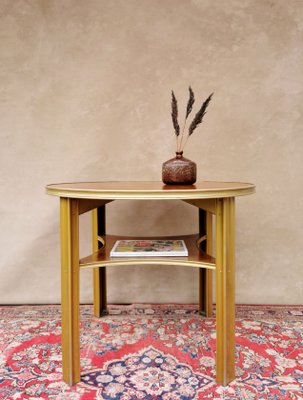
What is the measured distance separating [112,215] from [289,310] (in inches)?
51.1

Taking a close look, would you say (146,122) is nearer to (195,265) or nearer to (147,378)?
(195,265)

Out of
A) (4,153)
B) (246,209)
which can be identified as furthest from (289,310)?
(4,153)

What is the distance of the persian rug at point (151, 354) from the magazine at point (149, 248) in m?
0.51

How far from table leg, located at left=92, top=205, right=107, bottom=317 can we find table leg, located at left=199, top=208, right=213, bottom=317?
59cm

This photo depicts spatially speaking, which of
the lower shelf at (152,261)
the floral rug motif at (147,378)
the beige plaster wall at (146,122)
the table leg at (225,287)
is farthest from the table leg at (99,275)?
the table leg at (225,287)

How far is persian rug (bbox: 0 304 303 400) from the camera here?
145cm

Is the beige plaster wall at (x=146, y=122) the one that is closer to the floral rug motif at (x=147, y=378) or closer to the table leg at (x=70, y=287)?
the floral rug motif at (x=147, y=378)

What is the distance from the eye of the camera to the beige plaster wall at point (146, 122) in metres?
2.31

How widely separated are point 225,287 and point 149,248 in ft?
1.36

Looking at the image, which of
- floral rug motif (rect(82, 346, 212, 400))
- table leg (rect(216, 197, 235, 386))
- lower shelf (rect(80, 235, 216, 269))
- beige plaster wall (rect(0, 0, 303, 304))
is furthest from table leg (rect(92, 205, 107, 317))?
table leg (rect(216, 197, 235, 386))

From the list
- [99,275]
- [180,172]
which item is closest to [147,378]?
[99,275]

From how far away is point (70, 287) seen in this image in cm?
149

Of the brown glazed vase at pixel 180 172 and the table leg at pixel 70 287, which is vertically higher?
the brown glazed vase at pixel 180 172

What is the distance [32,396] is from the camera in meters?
1.41
